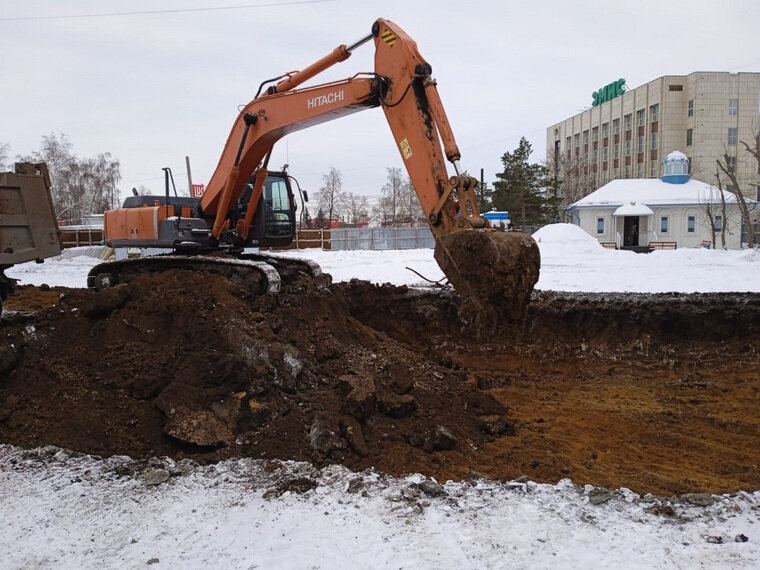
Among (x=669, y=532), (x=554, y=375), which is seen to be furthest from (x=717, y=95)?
(x=669, y=532)

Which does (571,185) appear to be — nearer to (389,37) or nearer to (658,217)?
(658,217)

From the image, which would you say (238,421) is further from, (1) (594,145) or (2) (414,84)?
(1) (594,145)

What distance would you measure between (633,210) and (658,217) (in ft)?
8.17

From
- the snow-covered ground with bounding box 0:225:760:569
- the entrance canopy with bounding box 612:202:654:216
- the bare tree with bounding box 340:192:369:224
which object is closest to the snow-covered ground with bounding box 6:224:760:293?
the snow-covered ground with bounding box 0:225:760:569

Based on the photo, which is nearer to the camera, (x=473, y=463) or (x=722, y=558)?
(x=722, y=558)

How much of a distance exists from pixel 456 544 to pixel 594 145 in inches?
3000

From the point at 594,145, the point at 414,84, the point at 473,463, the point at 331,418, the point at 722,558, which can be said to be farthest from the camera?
the point at 594,145

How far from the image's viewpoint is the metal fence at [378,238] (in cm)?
3170

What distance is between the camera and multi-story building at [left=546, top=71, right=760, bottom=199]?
56125mm

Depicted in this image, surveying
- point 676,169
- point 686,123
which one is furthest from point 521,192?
point 686,123

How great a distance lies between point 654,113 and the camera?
60625 millimetres

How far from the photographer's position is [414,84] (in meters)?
6.05

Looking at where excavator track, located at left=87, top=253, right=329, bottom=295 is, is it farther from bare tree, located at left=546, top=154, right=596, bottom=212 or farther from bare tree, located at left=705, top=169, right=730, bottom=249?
bare tree, located at left=546, top=154, right=596, bottom=212

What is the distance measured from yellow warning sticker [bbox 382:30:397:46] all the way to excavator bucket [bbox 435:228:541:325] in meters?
2.26
